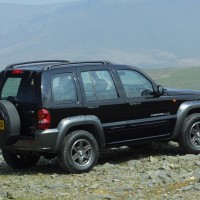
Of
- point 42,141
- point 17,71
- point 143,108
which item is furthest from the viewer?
point 143,108

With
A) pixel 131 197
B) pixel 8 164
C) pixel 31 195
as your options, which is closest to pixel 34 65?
pixel 8 164

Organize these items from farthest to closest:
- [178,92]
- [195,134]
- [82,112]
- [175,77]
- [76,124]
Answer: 1. [175,77]
2. [195,134]
3. [178,92]
4. [82,112]
5. [76,124]

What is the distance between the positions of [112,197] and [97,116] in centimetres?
225

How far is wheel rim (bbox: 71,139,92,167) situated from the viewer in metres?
9.91

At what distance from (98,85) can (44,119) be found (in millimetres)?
1236

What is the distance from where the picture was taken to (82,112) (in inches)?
392

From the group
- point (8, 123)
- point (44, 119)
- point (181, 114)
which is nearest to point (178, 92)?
point (181, 114)

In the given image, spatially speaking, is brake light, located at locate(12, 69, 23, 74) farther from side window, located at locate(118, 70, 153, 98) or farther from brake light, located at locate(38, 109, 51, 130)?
side window, located at locate(118, 70, 153, 98)

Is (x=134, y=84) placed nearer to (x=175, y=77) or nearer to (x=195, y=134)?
(x=195, y=134)

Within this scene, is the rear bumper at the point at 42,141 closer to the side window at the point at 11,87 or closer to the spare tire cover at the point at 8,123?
the spare tire cover at the point at 8,123

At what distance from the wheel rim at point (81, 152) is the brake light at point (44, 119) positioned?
2.06 feet

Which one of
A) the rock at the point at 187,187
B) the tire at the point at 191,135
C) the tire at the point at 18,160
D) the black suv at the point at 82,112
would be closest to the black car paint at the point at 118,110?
the black suv at the point at 82,112

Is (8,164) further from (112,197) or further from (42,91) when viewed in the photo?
(112,197)

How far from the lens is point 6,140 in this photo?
31.5 feet
